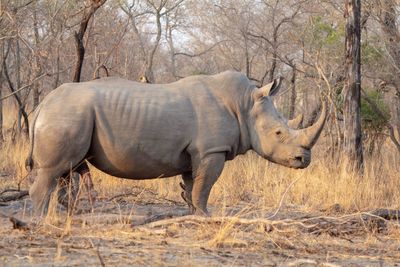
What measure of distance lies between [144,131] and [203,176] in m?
0.66

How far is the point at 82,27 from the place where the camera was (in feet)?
32.8

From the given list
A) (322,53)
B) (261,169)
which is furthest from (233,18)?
(261,169)

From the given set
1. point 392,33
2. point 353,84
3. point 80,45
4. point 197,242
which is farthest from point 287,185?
point 392,33

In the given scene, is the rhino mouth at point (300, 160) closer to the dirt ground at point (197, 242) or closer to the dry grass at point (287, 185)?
the dirt ground at point (197, 242)

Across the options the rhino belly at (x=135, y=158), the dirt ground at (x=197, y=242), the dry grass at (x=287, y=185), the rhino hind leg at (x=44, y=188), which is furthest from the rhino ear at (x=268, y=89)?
the rhino hind leg at (x=44, y=188)

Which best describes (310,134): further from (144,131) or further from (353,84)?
(353,84)

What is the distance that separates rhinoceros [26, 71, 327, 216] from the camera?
6.91 m

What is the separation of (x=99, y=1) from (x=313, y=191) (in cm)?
354

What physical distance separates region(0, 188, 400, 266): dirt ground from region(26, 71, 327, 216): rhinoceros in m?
0.48

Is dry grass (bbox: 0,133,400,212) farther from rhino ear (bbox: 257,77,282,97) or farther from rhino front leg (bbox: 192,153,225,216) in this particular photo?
rhino ear (bbox: 257,77,282,97)

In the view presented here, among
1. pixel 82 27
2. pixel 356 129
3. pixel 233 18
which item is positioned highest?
pixel 233 18

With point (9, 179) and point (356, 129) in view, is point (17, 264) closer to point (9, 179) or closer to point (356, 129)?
point (9, 179)

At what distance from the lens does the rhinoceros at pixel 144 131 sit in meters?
6.91

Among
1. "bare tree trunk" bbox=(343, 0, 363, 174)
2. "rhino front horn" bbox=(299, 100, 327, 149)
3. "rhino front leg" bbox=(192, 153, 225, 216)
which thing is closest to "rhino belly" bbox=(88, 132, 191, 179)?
"rhino front leg" bbox=(192, 153, 225, 216)
